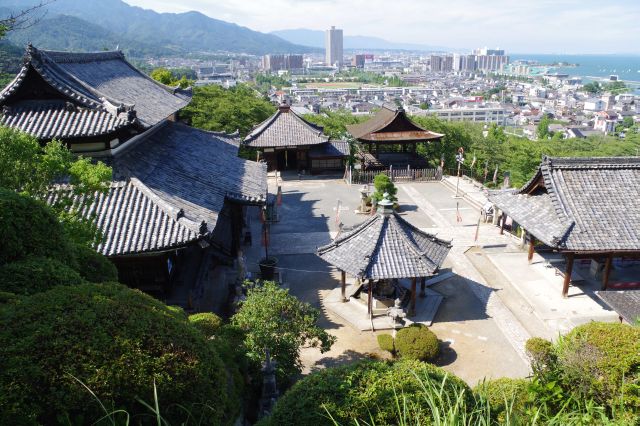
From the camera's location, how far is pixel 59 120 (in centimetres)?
1446

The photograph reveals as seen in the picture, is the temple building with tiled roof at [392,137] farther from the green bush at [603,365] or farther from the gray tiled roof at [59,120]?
the green bush at [603,365]

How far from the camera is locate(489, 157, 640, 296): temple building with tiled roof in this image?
16750 mm

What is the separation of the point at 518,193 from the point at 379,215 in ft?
27.0

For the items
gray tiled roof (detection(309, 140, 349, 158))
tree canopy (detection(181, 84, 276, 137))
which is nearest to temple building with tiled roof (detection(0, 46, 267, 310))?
gray tiled roof (detection(309, 140, 349, 158))

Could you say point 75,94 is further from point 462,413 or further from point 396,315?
point 462,413

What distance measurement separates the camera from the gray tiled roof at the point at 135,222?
12727 millimetres

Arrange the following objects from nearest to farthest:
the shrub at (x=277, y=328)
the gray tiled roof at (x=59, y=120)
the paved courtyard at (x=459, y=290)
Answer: the shrub at (x=277, y=328)
the gray tiled roof at (x=59, y=120)
the paved courtyard at (x=459, y=290)

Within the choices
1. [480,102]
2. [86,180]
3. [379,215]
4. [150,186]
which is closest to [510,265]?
[379,215]

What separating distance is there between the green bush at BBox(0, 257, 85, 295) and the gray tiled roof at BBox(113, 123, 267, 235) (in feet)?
20.8

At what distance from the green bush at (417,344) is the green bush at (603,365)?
561cm

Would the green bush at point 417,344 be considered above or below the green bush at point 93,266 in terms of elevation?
below

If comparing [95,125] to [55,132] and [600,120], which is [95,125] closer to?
[55,132]

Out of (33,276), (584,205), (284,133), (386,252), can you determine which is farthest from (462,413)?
(284,133)

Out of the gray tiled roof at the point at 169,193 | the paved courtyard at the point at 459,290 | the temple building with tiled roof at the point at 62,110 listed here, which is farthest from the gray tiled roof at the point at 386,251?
the temple building with tiled roof at the point at 62,110
